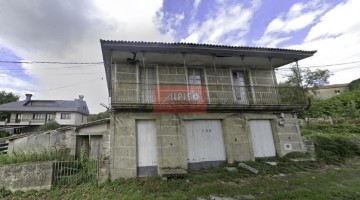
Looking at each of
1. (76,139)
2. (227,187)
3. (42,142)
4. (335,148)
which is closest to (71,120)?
(42,142)

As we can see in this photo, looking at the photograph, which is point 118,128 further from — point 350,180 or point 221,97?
point 350,180

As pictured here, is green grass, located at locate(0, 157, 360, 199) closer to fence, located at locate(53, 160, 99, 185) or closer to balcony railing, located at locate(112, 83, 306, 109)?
fence, located at locate(53, 160, 99, 185)

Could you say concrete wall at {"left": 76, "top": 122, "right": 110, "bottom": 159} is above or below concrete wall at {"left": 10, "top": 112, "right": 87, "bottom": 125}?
below

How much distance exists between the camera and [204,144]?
31.1 feet

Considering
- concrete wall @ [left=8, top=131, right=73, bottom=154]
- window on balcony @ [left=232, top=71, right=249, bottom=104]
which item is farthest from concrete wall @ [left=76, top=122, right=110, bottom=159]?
window on balcony @ [left=232, top=71, right=249, bottom=104]

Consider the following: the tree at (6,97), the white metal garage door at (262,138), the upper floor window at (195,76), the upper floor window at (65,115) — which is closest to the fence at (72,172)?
the upper floor window at (195,76)

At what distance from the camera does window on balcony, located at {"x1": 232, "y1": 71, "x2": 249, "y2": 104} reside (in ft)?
36.4

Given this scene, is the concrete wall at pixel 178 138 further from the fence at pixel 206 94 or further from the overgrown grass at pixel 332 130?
the overgrown grass at pixel 332 130

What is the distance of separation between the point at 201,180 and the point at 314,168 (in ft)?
19.8

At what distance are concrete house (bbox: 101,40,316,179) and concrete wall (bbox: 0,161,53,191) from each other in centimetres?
248

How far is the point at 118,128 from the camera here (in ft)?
27.7

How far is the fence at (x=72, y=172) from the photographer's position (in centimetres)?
751

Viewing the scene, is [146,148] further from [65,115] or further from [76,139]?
[65,115]

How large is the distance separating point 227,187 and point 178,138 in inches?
127
